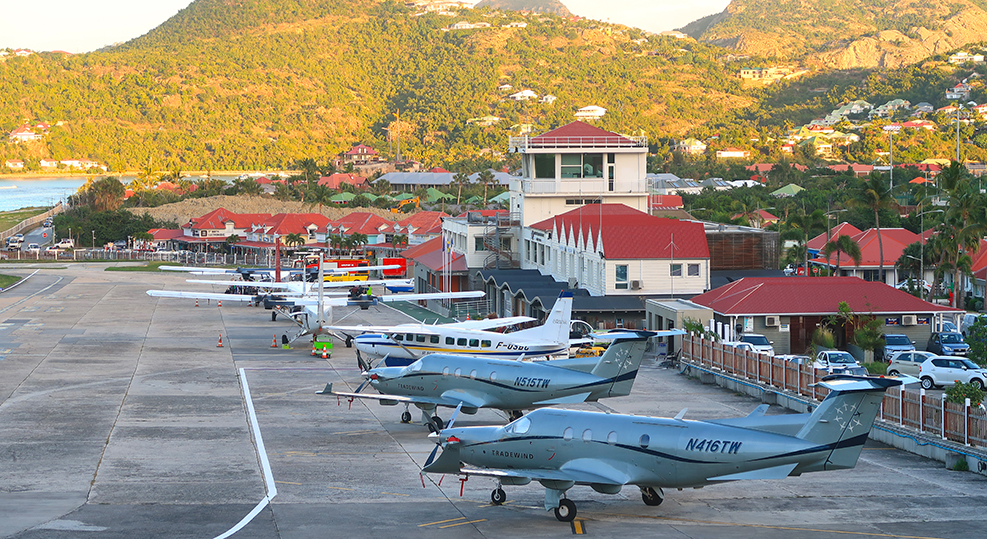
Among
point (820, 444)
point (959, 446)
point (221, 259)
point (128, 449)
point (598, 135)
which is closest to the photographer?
point (820, 444)

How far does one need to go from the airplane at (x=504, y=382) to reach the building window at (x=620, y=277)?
1213 inches

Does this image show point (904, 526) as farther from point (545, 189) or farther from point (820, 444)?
point (545, 189)

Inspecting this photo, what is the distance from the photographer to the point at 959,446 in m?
29.3

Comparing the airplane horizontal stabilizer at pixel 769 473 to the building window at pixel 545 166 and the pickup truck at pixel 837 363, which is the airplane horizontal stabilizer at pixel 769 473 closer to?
the pickup truck at pixel 837 363

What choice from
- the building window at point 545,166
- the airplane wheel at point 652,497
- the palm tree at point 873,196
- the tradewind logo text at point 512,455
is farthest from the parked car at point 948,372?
the building window at point 545,166

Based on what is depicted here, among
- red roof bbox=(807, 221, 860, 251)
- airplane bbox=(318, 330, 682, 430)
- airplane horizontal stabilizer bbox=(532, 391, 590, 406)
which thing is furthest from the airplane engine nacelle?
red roof bbox=(807, 221, 860, 251)

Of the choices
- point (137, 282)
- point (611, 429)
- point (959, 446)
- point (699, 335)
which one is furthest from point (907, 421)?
point (137, 282)

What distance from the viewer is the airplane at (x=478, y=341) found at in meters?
42.5

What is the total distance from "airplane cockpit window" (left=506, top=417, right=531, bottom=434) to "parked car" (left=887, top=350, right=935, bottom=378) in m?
28.5

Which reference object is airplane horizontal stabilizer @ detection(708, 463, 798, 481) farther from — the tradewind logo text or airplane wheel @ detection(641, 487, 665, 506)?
the tradewind logo text

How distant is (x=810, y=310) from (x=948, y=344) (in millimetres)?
7205

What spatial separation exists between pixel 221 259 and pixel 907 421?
11725 cm

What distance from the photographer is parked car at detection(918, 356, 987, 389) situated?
143 ft

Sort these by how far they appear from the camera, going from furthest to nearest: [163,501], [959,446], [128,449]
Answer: [128,449] → [959,446] → [163,501]
